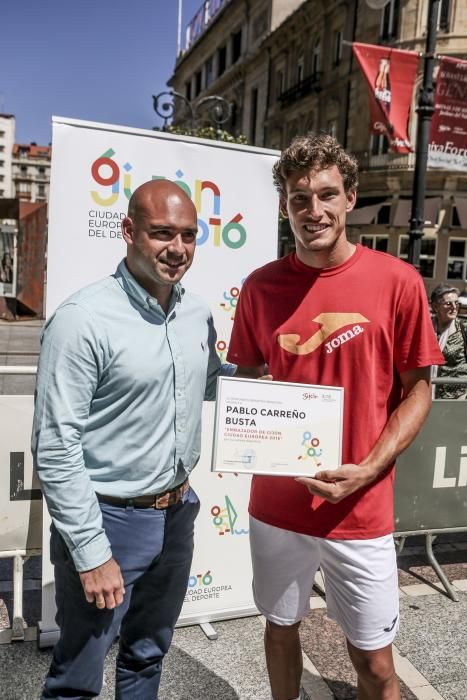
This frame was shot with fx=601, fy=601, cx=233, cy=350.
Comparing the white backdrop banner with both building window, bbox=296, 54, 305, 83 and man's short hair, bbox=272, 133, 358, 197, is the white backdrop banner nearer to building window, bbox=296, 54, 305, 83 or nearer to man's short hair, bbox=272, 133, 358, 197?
man's short hair, bbox=272, 133, 358, 197

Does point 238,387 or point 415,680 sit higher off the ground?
point 238,387

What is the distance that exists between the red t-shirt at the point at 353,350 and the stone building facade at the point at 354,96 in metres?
21.5

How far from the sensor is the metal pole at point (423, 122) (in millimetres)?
9016

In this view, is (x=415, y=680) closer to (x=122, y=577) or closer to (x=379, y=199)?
(x=122, y=577)

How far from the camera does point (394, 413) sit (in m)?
2.05

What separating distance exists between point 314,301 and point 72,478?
0.98 meters

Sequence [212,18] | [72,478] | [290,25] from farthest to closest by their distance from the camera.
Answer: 1. [212,18]
2. [290,25]
3. [72,478]

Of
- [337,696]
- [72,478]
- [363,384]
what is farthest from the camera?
[337,696]

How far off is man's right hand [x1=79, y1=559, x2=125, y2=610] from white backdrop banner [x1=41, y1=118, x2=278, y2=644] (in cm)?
125

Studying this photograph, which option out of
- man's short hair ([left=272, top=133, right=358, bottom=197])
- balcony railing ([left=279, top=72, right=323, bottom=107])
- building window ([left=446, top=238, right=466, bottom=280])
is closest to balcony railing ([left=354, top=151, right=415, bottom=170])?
building window ([left=446, top=238, right=466, bottom=280])

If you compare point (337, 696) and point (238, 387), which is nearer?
point (238, 387)

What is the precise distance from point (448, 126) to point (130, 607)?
410 inches

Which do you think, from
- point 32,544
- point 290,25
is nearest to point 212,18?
point 290,25

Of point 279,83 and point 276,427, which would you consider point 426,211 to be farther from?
point 276,427
